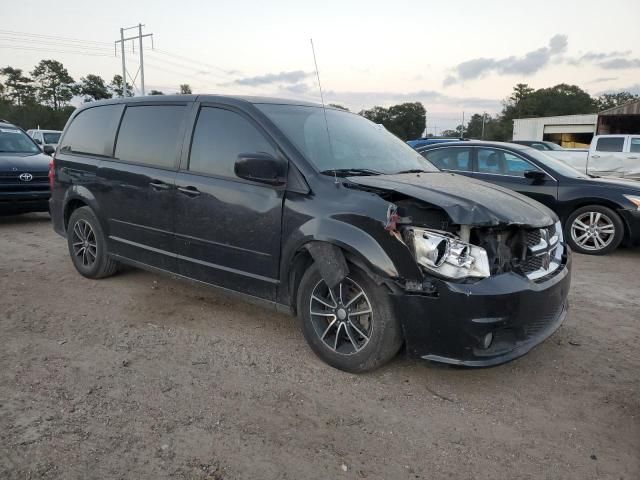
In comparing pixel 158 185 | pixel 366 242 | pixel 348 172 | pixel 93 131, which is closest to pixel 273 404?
pixel 366 242

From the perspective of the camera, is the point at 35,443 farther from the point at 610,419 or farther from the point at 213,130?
the point at 610,419

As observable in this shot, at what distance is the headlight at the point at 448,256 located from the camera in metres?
2.92

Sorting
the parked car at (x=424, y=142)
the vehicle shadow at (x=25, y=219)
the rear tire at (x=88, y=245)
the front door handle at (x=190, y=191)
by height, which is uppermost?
the parked car at (x=424, y=142)

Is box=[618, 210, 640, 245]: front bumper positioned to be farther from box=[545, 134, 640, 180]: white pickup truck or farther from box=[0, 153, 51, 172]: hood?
box=[0, 153, 51, 172]: hood

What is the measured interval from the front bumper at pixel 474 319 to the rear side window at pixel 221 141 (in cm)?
157

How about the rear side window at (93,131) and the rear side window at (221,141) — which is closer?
the rear side window at (221,141)

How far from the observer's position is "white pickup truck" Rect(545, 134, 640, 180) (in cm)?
1419

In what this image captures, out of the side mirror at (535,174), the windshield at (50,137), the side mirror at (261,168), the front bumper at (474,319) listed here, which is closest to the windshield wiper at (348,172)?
the side mirror at (261,168)

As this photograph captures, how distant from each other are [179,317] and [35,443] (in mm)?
1843

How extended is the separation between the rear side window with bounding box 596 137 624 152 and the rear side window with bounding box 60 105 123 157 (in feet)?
46.5

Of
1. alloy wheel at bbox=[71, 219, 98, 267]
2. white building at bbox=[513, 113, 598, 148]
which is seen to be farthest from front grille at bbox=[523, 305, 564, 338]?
white building at bbox=[513, 113, 598, 148]

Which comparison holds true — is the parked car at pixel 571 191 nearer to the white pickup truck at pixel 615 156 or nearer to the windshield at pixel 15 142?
the white pickup truck at pixel 615 156

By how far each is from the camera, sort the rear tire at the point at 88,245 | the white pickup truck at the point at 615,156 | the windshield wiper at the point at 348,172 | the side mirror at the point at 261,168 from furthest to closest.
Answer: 1. the white pickup truck at the point at 615,156
2. the rear tire at the point at 88,245
3. the windshield wiper at the point at 348,172
4. the side mirror at the point at 261,168

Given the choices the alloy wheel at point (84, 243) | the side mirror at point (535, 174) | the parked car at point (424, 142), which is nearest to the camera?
the alloy wheel at point (84, 243)
